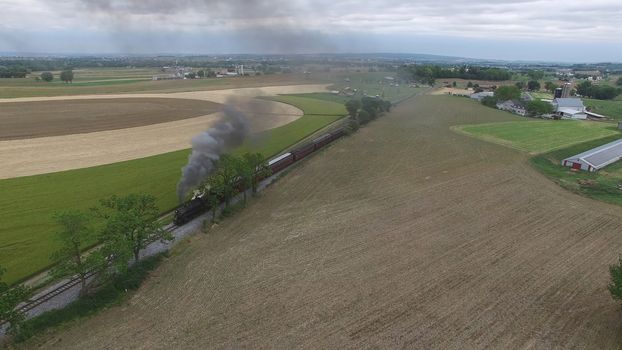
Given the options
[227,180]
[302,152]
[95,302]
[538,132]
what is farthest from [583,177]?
[95,302]

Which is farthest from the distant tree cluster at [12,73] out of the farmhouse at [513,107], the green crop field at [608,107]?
the green crop field at [608,107]

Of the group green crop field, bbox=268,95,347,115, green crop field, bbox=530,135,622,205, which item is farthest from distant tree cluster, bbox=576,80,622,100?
green crop field, bbox=530,135,622,205

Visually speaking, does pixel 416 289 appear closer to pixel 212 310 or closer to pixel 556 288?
pixel 556 288

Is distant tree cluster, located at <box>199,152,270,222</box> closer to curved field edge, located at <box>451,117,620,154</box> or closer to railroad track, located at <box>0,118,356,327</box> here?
railroad track, located at <box>0,118,356,327</box>

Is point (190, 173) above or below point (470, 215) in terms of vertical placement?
above

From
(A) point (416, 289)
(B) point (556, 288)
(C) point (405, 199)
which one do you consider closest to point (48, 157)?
(C) point (405, 199)
